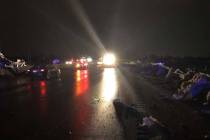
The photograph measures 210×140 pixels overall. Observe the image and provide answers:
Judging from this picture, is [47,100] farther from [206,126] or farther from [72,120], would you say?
[206,126]

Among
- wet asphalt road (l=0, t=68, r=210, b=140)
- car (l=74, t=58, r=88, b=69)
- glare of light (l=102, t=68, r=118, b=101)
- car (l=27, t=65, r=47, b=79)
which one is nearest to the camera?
wet asphalt road (l=0, t=68, r=210, b=140)

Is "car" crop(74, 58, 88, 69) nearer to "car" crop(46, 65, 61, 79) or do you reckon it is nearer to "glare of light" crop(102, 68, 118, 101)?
"car" crop(46, 65, 61, 79)

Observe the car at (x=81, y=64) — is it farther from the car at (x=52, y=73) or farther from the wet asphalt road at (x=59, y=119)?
the wet asphalt road at (x=59, y=119)

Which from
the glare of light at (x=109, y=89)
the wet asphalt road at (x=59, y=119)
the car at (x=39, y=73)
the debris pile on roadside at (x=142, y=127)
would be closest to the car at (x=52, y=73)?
the car at (x=39, y=73)

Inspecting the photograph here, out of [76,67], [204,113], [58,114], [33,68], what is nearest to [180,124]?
[204,113]

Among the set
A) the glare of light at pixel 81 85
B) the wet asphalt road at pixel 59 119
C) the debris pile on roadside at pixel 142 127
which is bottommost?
the glare of light at pixel 81 85

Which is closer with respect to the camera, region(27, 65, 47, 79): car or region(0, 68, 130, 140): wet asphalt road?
region(0, 68, 130, 140): wet asphalt road

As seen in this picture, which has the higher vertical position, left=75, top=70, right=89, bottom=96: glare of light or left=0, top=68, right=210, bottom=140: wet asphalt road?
left=0, top=68, right=210, bottom=140: wet asphalt road

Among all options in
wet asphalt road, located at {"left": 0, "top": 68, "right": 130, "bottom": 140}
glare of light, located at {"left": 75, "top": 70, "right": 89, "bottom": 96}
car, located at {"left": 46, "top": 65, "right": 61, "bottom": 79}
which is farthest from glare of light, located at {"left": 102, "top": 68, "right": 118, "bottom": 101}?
car, located at {"left": 46, "top": 65, "right": 61, "bottom": 79}

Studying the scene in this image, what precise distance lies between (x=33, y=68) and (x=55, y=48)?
265 feet

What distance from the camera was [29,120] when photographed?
12086 millimetres

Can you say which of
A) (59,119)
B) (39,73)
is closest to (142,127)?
(59,119)

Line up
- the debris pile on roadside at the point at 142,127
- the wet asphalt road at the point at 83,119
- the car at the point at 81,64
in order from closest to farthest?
the debris pile on roadside at the point at 142,127 → the wet asphalt road at the point at 83,119 → the car at the point at 81,64

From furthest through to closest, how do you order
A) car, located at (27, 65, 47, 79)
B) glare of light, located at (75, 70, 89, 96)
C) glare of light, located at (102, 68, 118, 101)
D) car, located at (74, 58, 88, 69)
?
car, located at (74, 58, 88, 69), car, located at (27, 65, 47, 79), glare of light, located at (75, 70, 89, 96), glare of light, located at (102, 68, 118, 101)
